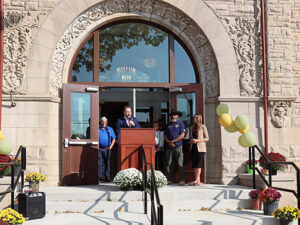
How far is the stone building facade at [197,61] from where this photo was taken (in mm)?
10023

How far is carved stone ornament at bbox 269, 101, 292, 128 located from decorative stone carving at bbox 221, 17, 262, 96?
19.5 inches

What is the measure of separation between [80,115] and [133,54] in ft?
7.68

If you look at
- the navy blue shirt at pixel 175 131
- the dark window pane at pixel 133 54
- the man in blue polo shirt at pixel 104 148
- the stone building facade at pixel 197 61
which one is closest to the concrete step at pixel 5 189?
the stone building facade at pixel 197 61

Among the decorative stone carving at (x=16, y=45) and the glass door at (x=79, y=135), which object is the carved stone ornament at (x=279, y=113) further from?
the decorative stone carving at (x=16, y=45)

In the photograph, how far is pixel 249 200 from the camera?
845cm

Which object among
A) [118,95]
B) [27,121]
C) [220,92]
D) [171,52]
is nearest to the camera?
[27,121]

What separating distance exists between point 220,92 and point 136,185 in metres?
3.63

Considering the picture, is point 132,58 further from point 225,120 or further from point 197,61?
point 225,120

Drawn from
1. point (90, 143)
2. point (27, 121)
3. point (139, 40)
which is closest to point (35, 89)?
point (27, 121)

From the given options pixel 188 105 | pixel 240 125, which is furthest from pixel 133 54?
pixel 240 125

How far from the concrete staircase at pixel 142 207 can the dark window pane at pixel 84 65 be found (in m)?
3.43

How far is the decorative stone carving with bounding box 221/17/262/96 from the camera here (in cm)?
1076

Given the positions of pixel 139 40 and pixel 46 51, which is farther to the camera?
pixel 139 40

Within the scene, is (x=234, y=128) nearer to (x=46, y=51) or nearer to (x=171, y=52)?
(x=171, y=52)
